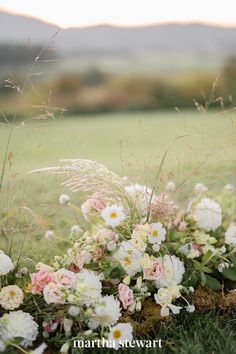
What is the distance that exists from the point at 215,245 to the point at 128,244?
55cm

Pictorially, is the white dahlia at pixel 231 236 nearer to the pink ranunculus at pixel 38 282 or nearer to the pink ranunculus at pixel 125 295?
the pink ranunculus at pixel 125 295

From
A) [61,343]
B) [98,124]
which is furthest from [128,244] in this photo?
[98,124]

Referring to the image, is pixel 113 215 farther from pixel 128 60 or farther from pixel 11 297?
pixel 128 60

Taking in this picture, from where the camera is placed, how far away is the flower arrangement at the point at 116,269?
2117mm

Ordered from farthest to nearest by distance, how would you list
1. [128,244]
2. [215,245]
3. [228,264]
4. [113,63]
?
[113,63] < [215,245] < [228,264] < [128,244]

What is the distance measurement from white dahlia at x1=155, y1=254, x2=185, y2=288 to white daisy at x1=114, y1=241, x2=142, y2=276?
98 mm

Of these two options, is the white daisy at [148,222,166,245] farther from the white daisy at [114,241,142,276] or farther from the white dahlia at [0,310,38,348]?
the white dahlia at [0,310,38,348]

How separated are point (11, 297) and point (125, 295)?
0.40 metres

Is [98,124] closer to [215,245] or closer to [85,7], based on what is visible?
[85,7]

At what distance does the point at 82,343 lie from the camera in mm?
2078

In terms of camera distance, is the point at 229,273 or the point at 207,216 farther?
the point at 207,216

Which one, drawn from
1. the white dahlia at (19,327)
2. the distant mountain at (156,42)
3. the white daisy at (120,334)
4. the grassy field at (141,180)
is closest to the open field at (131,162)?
the grassy field at (141,180)

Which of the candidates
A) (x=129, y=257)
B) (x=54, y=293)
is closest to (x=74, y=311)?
(x=54, y=293)

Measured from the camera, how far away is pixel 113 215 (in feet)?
7.91
